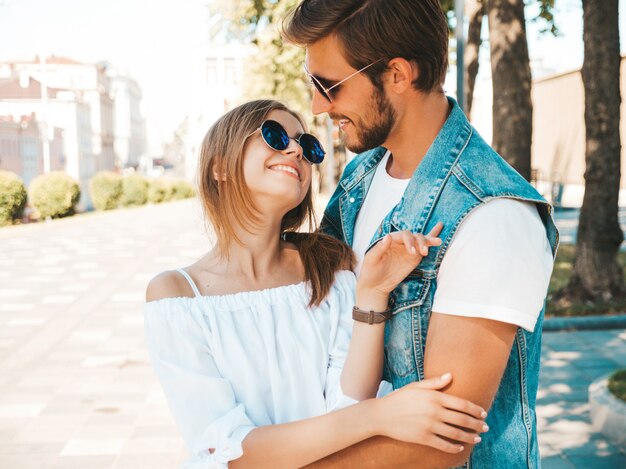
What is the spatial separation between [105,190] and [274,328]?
32155 mm

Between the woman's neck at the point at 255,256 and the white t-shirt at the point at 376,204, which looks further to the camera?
the woman's neck at the point at 255,256

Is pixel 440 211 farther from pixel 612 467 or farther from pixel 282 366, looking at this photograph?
pixel 612 467

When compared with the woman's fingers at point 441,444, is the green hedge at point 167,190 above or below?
below

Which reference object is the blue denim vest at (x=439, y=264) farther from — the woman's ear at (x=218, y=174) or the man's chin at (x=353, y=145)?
the woman's ear at (x=218, y=174)

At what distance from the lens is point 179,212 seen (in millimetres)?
29359

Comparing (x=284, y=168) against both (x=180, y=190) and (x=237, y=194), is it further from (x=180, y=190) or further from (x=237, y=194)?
(x=180, y=190)

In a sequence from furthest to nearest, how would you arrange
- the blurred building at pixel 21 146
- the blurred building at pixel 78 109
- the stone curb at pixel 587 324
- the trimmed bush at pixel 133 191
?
the blurred building at pixel 78 109 < the blurred building at pixel 21 146 < the trimmed bush at pixel 133 191 < the stone curb at pixel 587 324

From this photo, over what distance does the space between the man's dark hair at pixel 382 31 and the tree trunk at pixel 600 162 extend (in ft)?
21.7

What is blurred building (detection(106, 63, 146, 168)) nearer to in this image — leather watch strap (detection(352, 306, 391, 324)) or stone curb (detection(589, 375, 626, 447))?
stone curb (detection(589, 375, 626, 447))

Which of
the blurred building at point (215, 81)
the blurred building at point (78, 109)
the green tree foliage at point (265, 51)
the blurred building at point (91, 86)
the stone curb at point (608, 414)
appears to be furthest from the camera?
the blurred building at point (91, 86)

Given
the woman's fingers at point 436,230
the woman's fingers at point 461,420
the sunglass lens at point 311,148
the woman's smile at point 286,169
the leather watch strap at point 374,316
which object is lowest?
the woman's fingers at point 461,420

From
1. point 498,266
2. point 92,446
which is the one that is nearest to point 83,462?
point 92,446

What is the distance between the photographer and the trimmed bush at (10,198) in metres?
22.8

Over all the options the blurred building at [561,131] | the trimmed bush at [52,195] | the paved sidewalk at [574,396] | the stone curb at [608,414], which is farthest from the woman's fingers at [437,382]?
the blurred building at [561,131]
